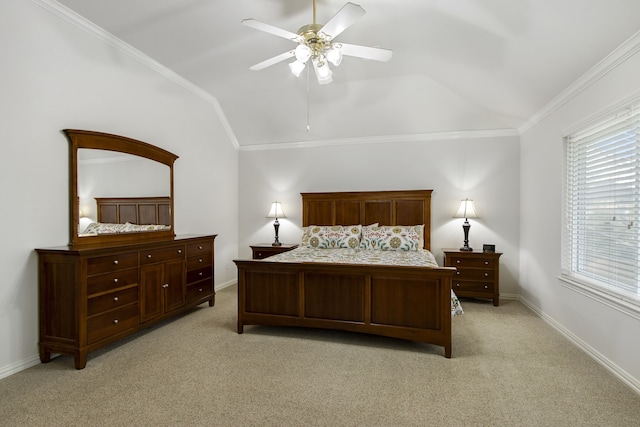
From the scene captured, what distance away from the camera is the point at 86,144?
9.47 ft

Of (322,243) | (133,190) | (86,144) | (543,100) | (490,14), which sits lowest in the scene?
(322,243)

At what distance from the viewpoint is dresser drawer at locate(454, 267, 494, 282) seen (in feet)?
13.8

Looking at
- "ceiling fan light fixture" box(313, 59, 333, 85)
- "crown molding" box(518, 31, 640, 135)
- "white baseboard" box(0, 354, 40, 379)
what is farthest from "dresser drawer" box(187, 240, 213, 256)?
"crown molding" box(518, 31, 640, 135)

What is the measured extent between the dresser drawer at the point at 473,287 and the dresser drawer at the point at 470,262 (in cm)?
24

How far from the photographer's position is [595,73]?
8.80ft

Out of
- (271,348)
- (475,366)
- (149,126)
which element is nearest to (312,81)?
(149,126)

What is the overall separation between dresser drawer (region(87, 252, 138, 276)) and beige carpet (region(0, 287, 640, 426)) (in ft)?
2.42

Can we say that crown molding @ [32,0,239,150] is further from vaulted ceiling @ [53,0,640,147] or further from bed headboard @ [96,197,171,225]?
bed headboard @ [96,197,171,225]

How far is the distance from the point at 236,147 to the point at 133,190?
96.1 inches

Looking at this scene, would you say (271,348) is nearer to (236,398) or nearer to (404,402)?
(236,398)

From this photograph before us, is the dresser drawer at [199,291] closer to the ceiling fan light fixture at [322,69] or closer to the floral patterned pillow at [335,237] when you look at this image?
the floral patterned pillow at [335,237]

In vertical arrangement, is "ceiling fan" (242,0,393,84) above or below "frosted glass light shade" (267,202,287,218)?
above

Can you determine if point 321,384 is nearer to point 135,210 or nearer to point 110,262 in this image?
point 110,262

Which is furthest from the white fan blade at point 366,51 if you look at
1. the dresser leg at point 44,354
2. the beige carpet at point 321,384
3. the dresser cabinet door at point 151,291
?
the dresser leg at point 44,354
